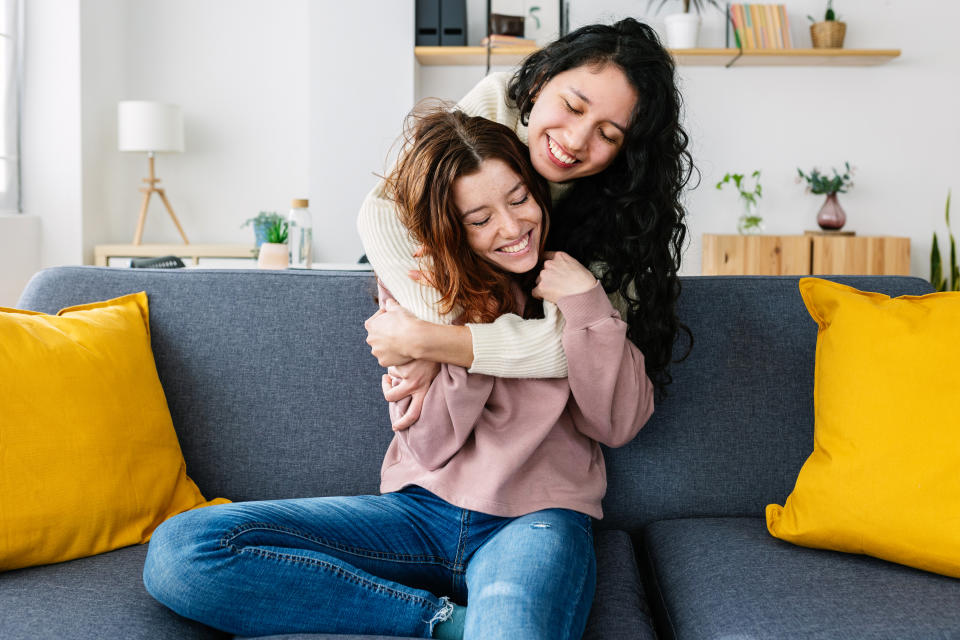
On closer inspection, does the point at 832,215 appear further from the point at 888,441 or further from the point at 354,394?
the point at 354,394

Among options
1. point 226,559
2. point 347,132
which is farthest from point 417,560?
point 347,132

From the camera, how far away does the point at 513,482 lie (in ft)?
4.09

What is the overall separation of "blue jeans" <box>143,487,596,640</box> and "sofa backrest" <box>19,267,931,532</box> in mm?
260

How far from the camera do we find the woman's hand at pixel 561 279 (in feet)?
4.11

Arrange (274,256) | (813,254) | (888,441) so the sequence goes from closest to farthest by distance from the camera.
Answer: (888,441) < (274,256) < (813,254)

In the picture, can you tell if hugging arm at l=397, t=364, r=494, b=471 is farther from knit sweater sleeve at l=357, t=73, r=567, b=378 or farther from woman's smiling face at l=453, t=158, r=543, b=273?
woman's smiling face at l=453, t=158, r=543, b=273

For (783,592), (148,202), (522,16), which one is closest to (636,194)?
(783,592)

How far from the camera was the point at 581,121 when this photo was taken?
1.26 m

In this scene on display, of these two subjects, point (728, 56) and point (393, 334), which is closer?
point (393, 334)

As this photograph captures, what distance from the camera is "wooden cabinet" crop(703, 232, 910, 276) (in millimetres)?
3852

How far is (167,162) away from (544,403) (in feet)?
12.7

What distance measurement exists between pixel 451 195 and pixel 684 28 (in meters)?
3.28

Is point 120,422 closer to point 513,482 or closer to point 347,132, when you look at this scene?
point 513,482

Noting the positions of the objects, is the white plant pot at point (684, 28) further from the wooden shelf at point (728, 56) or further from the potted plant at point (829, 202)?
the potted plant at point (829, 202)
